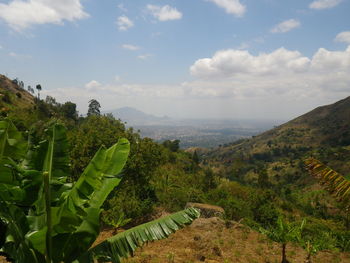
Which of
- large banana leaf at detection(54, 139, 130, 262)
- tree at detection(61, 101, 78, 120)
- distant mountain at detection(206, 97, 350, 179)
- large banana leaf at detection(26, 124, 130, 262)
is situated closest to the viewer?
large banana leaf at detection(26, 124, 130, 262)

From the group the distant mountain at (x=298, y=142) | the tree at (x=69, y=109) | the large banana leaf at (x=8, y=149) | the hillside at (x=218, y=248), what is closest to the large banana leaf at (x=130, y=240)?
the large banana leaf at (x=8, y=149)

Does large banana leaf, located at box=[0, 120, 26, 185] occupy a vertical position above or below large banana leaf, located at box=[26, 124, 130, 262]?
above

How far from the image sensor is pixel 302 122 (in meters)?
171

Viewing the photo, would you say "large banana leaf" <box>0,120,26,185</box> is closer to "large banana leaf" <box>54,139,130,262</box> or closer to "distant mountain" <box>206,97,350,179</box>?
"large banana leaf" <box>54,139,130,262</box>

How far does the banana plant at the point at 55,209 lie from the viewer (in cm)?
433

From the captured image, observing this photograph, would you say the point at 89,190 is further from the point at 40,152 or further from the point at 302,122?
the point at 302,122

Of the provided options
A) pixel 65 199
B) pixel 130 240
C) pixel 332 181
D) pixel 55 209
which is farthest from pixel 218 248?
pixel 55 209

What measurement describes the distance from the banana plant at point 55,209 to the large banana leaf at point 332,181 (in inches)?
133

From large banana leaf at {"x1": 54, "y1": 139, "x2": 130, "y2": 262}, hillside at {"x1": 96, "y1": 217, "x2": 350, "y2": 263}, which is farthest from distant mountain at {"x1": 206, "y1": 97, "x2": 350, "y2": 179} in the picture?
large banana leaf at {"x1": 54, "y1": 139, "x2": 130, "y2": 262}

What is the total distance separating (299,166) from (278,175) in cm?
808

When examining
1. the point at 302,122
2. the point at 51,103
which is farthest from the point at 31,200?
the point at 302,122

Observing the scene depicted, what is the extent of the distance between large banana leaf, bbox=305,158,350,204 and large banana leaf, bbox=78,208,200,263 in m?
3.52

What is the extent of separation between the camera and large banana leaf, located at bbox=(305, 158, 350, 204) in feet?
20.4

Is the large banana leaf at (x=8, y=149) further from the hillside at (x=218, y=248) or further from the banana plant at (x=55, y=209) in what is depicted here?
the hillside at (x=218, y=248)
